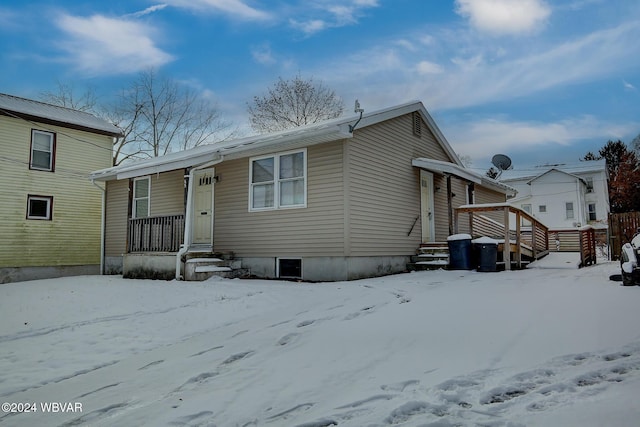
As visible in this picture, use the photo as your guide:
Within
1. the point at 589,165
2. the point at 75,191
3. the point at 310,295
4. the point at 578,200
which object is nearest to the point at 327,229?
the point at 310,295

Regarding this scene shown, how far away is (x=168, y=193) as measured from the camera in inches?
511

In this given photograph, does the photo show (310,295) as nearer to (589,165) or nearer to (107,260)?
(107,260)

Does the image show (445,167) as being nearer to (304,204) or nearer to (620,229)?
(304,204)

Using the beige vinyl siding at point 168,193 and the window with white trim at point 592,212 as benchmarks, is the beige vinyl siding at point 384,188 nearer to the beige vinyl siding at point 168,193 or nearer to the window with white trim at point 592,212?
the beige vinyl siding at point 168,193

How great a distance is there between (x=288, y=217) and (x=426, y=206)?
15.2 ft

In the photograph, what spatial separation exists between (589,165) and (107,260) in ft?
109

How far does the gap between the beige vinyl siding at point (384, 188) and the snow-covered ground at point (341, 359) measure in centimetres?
297

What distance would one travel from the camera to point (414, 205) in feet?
38.9

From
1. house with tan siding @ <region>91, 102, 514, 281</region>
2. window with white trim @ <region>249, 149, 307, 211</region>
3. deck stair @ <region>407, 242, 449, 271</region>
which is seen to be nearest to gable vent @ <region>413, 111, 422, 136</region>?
house with tan siding @ <region>91, 102, 514, 281</region>

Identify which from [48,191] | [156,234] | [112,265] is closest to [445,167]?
[156,234]

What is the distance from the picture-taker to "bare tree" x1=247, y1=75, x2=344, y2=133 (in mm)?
28516

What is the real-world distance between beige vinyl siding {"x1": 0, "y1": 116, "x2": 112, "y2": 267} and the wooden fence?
17656 mm

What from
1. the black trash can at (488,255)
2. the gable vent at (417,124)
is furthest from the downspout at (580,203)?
the black trash can at (488,255)

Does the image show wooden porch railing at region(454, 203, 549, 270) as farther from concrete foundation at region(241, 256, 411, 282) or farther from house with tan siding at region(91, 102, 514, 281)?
concrete foundation at region(241, 256, 411, 282)
